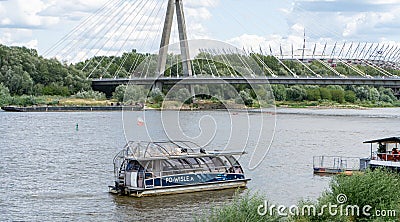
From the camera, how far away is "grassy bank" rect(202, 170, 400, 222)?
684 inches

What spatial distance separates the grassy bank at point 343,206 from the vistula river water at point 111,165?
194 inches

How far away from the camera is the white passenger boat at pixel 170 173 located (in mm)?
27875

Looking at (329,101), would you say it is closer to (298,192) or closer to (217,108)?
(217,108)

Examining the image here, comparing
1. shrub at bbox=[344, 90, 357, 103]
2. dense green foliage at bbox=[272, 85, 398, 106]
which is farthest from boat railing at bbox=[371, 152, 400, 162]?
shrub at bbox=[344, 90, 357, 103]

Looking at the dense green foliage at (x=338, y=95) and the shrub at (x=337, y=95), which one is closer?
the dense green foliage at (x=338, y=95)

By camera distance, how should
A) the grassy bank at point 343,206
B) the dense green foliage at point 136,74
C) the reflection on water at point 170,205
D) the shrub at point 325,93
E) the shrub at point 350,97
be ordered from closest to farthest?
the grassy bank at point 343,206 → the reflection on water at point 170,205 → the dense green foliage at point 136,74 → the shrub at point 325,93 → the shrub at point 350,97

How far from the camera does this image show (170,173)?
28.4 metres

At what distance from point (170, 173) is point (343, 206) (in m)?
9.66

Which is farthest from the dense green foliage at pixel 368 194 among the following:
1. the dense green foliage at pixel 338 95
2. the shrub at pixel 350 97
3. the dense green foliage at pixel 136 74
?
the shrub at pixel 350 97

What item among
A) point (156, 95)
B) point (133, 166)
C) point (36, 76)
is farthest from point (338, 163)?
point (36, 76)

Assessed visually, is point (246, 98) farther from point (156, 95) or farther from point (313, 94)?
point (313, 94)

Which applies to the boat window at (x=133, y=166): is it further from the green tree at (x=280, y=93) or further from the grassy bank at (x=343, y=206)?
the green tree at (x=280, y=93)

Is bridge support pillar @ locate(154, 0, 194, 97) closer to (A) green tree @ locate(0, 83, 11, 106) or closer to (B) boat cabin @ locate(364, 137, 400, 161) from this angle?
(A) green tree @ locate(0, 83, 11, 106)

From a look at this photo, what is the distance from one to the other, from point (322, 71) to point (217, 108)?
29928mm
